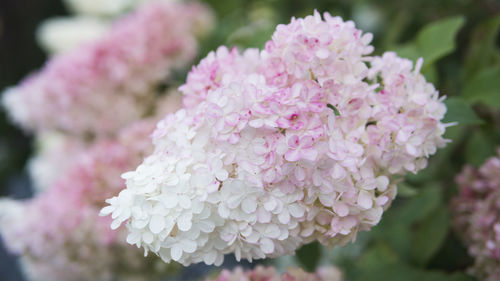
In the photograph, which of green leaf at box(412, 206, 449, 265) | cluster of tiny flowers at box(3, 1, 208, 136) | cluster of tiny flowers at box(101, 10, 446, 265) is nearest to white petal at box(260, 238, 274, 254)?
cluster of tiny flowers at box(101, 10, 446, 265)

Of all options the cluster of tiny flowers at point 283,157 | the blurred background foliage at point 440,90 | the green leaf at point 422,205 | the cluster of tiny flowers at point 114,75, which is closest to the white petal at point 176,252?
the cluster of tiny flowers at point 283,157

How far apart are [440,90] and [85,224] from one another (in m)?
0.44

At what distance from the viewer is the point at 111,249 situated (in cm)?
58

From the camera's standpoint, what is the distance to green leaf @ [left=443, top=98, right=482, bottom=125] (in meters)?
0.38

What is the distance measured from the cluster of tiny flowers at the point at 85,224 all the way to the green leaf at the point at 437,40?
29 cm

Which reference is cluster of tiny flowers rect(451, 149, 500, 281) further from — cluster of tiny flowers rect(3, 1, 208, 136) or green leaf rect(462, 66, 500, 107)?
cluster of tiny flowers rect(3, 1, 208, 136)

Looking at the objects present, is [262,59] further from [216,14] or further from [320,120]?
[216,14]

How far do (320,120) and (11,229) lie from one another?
43cm

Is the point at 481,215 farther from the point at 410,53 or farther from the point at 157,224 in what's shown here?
the point at 157,224

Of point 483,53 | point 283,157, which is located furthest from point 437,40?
point 283,157

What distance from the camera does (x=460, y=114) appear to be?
0.38 meters

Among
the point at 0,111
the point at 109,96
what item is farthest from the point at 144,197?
the point at 0,111

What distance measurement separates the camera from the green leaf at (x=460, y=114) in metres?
0.38

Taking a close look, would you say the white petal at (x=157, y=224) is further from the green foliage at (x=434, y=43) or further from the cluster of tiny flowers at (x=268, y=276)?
the green foliage at (x=434, y=43)
